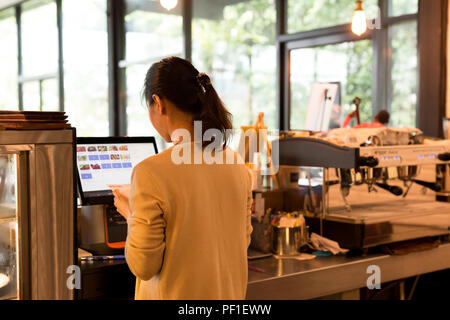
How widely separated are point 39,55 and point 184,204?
6.64 m

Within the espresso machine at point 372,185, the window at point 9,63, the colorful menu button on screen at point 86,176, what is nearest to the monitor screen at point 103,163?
the colorful menu button on screen at point 86,176

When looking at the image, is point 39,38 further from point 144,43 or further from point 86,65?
point 144,43

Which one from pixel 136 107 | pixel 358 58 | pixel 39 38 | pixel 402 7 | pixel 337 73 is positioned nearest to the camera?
pixel 402 7

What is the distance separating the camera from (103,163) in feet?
7.08

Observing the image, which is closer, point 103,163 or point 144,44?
point 103,163

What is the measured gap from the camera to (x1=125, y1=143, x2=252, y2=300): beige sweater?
1.34 m

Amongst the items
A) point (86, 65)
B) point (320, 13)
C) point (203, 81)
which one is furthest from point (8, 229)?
point (86, 65)

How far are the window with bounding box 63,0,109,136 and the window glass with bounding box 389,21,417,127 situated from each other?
3.96 meters

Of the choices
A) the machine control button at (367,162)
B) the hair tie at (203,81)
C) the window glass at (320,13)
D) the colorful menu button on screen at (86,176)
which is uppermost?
the window glass at (320,13)

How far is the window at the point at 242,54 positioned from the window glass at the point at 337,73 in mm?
261

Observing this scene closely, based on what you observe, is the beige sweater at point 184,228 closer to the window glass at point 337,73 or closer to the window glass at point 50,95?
the window glass at point 337,73

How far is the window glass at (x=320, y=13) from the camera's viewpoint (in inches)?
196
